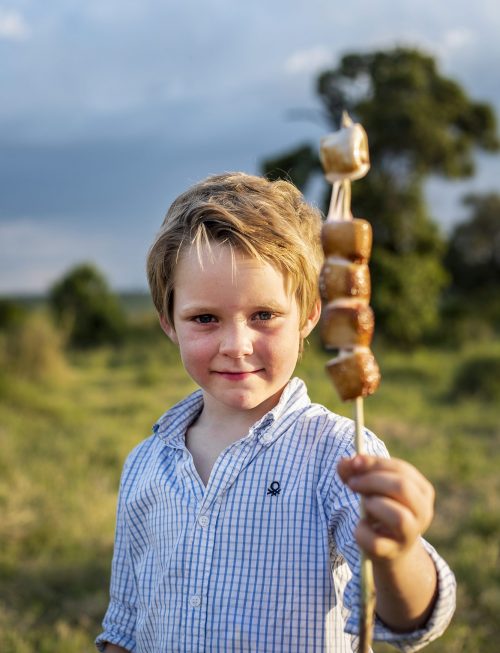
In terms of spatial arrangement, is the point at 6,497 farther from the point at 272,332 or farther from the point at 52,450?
the point at 272,332

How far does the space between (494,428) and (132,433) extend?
11.1 feet

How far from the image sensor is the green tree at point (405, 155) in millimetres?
15305

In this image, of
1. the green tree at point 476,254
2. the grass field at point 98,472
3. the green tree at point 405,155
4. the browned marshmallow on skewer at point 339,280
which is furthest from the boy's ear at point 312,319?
the green tree at point 476,254

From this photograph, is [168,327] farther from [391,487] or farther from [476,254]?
[476,254]

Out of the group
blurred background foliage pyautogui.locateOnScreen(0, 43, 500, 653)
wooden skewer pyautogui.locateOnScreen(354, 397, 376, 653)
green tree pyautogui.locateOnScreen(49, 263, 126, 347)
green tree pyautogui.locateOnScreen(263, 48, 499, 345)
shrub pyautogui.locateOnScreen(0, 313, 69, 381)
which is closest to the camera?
wooden skewer pyautogui.locateOnScreen(354, 397, 376, 653)

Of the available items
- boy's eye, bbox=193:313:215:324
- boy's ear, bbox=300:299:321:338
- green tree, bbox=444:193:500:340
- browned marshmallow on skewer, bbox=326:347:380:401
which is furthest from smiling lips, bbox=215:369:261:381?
green tree, bbox=444:193:500:340

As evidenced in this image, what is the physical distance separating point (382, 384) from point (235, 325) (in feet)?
30.7

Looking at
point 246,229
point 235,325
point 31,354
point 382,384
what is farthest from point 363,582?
point 31,354

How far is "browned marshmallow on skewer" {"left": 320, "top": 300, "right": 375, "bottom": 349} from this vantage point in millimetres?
1124

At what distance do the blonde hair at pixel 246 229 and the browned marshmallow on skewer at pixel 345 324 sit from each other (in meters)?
0.40

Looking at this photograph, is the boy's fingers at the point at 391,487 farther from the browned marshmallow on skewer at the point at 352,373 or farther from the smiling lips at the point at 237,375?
the smiling lips at the point at 237,375

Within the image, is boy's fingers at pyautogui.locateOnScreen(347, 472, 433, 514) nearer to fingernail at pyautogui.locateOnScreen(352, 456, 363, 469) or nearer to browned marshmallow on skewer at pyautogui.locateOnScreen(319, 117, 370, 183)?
fingernail at pyautogui.locateOnScreen(352, 456, 363, 469)

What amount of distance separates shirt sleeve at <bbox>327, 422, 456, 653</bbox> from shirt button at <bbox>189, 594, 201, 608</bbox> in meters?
0.30

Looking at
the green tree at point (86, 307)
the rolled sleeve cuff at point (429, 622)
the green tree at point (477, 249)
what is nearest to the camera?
the rolled sleeve cuff at point (429, 622)
